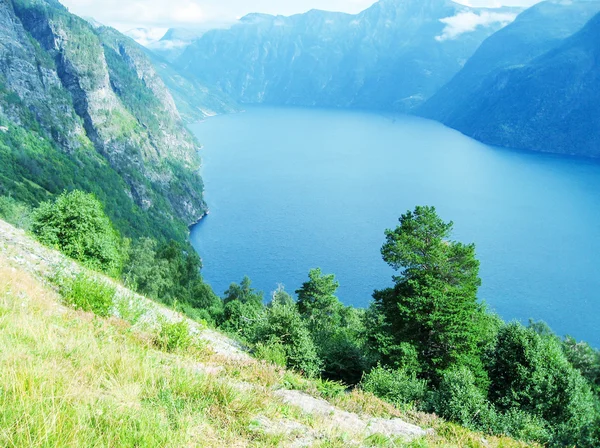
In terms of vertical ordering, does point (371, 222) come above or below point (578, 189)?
below

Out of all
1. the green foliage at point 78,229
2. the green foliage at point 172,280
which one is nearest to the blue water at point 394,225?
the green foliage at point 172,280

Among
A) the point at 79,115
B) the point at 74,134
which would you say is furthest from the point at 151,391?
the point at 79,115

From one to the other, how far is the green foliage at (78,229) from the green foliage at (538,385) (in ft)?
78.9

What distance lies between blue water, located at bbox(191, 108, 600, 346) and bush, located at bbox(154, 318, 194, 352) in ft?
267

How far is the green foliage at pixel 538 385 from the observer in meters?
22.6

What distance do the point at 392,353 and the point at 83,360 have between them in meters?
21.3

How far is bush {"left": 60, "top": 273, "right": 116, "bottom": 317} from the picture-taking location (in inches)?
390

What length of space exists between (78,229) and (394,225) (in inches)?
4005

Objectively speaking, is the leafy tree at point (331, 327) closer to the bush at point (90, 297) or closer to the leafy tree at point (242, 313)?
the leafy tree at point (242, 313)

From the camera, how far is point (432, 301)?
24641 mm

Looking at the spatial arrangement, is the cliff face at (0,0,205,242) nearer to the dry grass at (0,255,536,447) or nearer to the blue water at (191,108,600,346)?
the blue water at (191,108,600,346)

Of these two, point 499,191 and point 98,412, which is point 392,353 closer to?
point 98,412

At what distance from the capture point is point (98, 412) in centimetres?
455

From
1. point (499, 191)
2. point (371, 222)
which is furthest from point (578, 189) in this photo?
point (371, 222)
